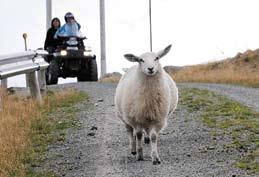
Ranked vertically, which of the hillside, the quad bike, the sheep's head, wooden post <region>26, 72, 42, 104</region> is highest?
the sheep's head

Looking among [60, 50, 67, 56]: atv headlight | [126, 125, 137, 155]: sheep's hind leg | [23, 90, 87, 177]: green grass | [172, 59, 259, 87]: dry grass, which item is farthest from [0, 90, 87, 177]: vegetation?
[172, 59, 259, 87]: dry grass

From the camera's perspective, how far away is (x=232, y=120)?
13.4 m

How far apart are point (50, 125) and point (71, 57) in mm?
10130

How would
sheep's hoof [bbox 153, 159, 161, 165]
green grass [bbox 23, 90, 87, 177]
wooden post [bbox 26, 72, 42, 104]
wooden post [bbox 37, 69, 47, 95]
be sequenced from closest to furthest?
1. sheep's hoof [bbox 153, 159, 161, 165]
2. green grass [bbox 23, 90, 87, 177]
3. wooden post [bbox 26, 72, 42, 104]
4. wooden post [bbox 37, 69, 47, 95]

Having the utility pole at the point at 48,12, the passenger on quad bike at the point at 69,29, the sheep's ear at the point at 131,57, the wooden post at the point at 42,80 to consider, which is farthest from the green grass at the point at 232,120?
the utility pole at the point at 48,12

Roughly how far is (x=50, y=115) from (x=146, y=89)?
164 inches

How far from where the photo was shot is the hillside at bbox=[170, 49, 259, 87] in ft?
91.5

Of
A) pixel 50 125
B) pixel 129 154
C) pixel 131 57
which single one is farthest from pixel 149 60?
pixel 50 125

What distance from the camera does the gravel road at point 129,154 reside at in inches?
382

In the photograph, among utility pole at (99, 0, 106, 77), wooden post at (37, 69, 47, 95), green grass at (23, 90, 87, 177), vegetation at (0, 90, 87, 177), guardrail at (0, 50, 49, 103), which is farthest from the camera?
utility pole at (99, 0, 106, 77)

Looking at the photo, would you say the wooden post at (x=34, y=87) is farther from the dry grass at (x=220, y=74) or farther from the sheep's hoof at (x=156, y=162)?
the dry grass at (x=220, y=74)

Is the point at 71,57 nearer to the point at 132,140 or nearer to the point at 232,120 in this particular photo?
the point at 232,120

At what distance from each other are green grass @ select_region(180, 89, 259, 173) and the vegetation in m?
2.34

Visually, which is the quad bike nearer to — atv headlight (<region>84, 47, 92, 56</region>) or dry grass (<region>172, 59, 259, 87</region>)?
atv headlight (<region>84, 47, 92, 56</region>)
